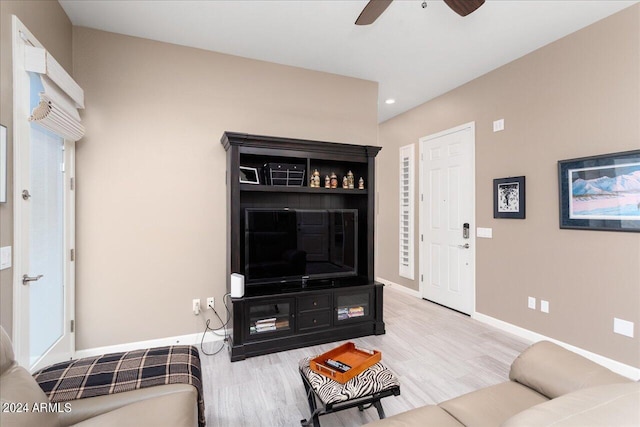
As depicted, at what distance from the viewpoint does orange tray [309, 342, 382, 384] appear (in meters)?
1.59

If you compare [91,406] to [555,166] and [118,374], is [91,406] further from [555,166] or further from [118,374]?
[555,166]

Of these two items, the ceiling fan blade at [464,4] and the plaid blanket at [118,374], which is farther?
the ceiling fan blade at [464,4]

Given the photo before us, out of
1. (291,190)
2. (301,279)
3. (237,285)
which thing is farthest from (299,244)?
(237,285)

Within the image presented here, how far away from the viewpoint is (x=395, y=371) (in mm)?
2455

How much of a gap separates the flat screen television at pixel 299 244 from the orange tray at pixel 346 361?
128cm

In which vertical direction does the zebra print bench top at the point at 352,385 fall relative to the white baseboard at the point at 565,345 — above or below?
above

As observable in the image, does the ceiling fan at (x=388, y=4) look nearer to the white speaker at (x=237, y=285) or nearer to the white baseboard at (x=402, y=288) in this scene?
the white speaker at (x=237, y=285)

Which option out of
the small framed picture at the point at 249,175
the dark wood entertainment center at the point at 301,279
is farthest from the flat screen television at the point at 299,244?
the small framed picture at the point at 249,175

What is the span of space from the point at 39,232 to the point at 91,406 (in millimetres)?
1421

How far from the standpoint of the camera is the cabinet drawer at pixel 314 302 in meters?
2.92

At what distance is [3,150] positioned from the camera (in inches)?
64.1

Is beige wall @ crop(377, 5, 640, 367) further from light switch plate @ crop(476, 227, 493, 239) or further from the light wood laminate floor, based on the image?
the light wood laminate floor

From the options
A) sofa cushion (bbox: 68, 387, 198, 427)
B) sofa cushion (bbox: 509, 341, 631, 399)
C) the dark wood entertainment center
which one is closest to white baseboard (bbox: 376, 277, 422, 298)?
the dark wood entertainment center

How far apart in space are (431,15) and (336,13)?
2.65 feet
